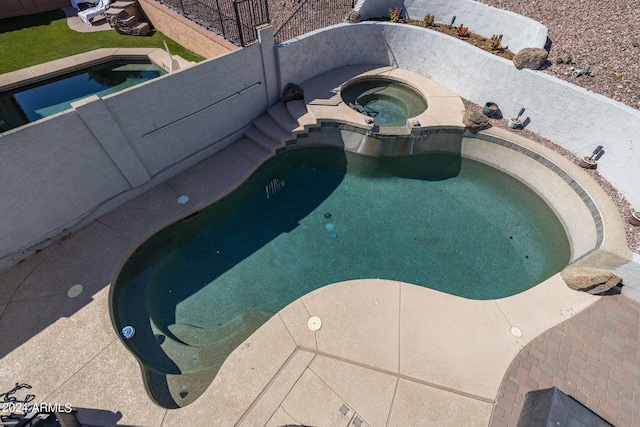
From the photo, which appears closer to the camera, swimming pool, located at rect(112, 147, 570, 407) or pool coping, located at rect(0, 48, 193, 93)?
swimming pool, located at rect(112, 147, 570, 407)

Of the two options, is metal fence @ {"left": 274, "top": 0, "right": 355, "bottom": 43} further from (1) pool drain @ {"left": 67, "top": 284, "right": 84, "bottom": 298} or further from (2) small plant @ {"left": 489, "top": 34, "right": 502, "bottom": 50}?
(1) pool drain @ {"left": 67, "top": 284, "right": 84, "bottom": 298}

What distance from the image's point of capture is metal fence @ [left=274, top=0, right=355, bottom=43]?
1390 centimetres

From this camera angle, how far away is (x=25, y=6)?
1592 cm

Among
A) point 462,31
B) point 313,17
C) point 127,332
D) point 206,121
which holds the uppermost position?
point 462,31

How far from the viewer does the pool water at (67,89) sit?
11490mm

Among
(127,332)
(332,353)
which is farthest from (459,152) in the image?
(127,332)

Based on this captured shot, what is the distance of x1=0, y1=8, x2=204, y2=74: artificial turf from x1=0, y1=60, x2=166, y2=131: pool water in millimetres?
1412

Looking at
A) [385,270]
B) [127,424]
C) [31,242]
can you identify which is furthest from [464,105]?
[31,242]

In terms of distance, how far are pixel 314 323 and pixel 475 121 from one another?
995 centimetres

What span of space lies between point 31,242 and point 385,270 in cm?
1075

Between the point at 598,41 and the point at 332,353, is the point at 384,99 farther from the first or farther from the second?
the point at 332,353

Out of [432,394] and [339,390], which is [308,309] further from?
[432,394]

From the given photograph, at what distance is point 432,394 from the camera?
6.90 m

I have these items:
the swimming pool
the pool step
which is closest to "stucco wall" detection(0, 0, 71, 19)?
the pool step
